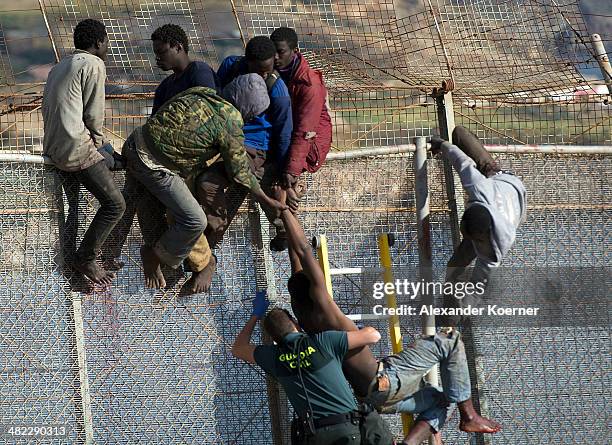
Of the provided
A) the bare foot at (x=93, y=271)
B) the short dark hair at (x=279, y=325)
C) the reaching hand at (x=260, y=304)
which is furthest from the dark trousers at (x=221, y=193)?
the short dark hair at (x=279, y=325)

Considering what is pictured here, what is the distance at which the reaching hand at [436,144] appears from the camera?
282 inches

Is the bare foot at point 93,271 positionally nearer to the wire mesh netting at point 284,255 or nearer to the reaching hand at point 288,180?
the wire mesh netting at point 284,255

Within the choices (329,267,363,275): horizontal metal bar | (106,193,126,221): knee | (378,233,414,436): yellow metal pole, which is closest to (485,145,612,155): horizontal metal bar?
(378,233,414,436): yellow metal pole

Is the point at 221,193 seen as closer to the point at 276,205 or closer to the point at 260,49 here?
the point at 276,205

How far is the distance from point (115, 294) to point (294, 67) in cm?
194

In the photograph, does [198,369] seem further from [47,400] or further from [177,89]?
[177,89]

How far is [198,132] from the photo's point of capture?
6367mm

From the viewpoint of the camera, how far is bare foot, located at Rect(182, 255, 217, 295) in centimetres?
705

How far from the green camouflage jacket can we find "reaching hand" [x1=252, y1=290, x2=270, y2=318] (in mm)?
876

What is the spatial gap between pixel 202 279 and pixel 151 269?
346mm

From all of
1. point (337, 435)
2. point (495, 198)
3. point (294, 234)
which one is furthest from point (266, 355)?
point (495, 198)

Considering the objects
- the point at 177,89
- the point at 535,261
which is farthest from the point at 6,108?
the point at 535,261

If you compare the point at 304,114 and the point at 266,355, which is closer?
the point at 266,355

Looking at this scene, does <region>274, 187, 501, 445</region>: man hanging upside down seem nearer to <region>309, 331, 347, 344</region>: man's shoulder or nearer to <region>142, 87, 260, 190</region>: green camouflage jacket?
<region>309, 331, 347, 344</region>: man's shoulder
